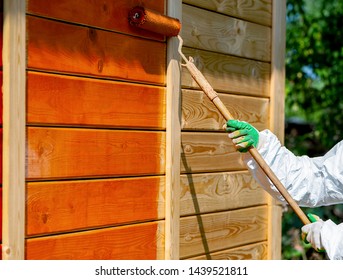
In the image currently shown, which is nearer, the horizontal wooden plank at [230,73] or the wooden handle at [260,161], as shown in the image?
the wooden handle at [260,161]

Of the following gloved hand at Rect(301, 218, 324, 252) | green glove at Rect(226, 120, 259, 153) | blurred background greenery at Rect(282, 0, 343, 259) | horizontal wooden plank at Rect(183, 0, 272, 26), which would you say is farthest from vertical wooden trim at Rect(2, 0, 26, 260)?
blurred background greenery at Rect(282, 0, 343, 259)

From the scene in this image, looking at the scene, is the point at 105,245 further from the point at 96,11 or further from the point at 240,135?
the point at 96,11

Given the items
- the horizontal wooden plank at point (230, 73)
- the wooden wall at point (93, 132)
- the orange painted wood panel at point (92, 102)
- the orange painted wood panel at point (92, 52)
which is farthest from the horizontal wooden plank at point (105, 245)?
the horizontal wooden plank at point (230, 73)

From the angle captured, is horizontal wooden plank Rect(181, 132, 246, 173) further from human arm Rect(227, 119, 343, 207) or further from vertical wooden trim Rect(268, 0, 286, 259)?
vertical wooden trim Rect(268, 0, 286, 259)

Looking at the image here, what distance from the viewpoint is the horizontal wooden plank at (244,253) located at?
292cm

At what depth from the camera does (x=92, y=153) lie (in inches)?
88.2

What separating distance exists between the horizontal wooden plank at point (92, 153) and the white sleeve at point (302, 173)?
18.8 inches

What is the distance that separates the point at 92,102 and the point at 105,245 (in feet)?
2.04

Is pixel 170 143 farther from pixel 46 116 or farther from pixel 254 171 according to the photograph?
pixel 46 116

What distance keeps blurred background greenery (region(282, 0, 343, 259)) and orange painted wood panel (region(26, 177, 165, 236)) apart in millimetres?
3642

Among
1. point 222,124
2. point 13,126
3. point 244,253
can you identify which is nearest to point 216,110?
point 222,124

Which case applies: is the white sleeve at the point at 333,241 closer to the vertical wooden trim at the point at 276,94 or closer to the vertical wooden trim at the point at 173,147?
the vertical wooden trim at the point at 173,147

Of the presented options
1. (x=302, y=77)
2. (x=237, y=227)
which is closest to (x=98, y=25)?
(x=237, y=227)

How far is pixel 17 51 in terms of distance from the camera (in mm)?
1934
